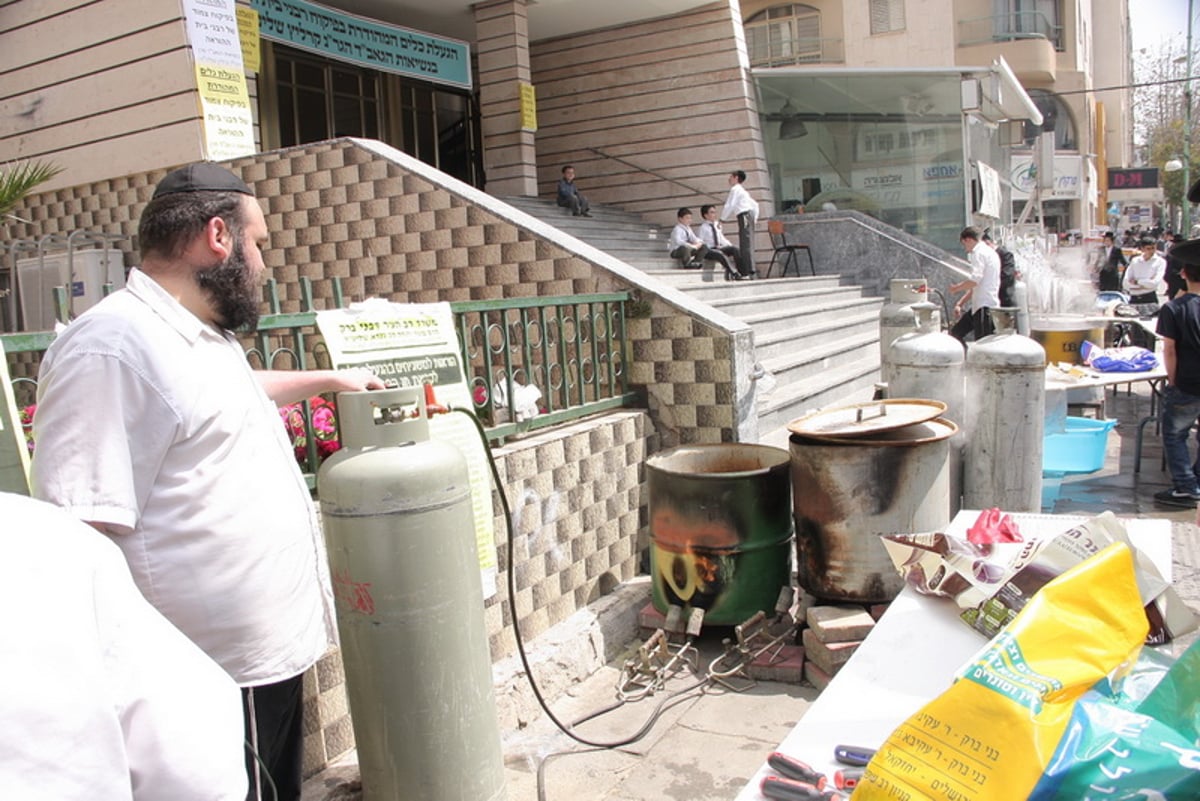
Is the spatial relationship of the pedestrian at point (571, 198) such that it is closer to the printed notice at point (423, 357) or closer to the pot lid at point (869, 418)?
the pot lid at point (869, 418)

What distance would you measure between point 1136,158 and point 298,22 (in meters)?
64.1

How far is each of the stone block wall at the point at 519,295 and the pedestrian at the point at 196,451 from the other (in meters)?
1.06

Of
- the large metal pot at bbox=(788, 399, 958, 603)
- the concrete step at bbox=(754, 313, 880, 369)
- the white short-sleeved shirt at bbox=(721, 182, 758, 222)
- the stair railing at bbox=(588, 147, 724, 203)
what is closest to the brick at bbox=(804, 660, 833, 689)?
the large metal pot at bbox=(788, 399, 958, 603)

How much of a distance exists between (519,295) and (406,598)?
11.3 feet

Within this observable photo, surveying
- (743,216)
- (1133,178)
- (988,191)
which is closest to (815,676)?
(743,216)

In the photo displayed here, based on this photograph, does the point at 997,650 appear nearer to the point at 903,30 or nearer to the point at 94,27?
the point at 94,27

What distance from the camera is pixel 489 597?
393cm

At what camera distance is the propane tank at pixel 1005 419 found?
4.95m

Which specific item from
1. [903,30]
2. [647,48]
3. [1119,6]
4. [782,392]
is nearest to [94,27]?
[782,392]

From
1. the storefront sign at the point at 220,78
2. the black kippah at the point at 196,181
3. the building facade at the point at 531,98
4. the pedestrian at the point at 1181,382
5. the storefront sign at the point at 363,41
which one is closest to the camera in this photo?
the black kippah at the point at 196,181

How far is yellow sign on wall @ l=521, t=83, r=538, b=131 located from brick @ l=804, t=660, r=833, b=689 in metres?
9.99

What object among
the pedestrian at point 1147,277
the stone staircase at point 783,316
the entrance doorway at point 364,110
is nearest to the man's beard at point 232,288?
the stone staircase at point 783,316

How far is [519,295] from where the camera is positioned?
5926 millimetres

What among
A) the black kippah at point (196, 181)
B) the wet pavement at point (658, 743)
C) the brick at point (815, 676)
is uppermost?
the black kippah at point (196, 181)
